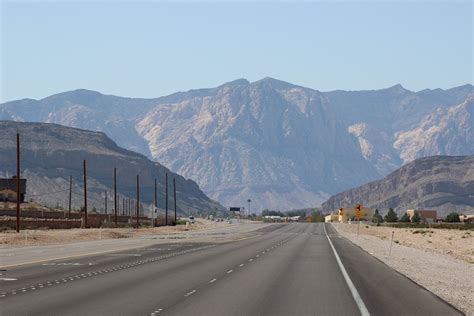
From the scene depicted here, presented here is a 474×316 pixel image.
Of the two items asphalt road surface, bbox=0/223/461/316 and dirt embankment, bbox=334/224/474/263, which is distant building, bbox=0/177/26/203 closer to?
dirt embankment, bbox=334/224/474/263

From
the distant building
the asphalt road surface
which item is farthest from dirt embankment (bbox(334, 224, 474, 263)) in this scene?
the distant building

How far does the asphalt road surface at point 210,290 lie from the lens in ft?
70.1

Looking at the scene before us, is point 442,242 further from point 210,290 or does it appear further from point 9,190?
point 9,190

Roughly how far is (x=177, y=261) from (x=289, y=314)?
23.9m

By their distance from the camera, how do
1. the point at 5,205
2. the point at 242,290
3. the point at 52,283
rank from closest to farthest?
the point at 242,290 < the point at 52,283 < the point at 5,205

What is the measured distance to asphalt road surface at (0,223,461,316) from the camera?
70.1 ft

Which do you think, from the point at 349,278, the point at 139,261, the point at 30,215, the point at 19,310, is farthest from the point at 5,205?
the point at 19,310

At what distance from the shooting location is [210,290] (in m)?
26.6

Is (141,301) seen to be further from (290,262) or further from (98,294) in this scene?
(290,262)

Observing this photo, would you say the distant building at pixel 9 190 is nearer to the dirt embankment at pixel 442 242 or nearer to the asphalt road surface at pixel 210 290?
the dirt embankment at pixel 442 242

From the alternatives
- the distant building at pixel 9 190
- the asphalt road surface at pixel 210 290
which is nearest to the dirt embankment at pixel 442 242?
the asphalt road surface at pixel 210 290

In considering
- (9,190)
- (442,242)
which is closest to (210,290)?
(442,242)

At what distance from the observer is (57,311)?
810 inches

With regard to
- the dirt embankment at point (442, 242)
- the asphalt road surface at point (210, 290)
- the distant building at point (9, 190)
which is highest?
the distant building at point (9, 190)
